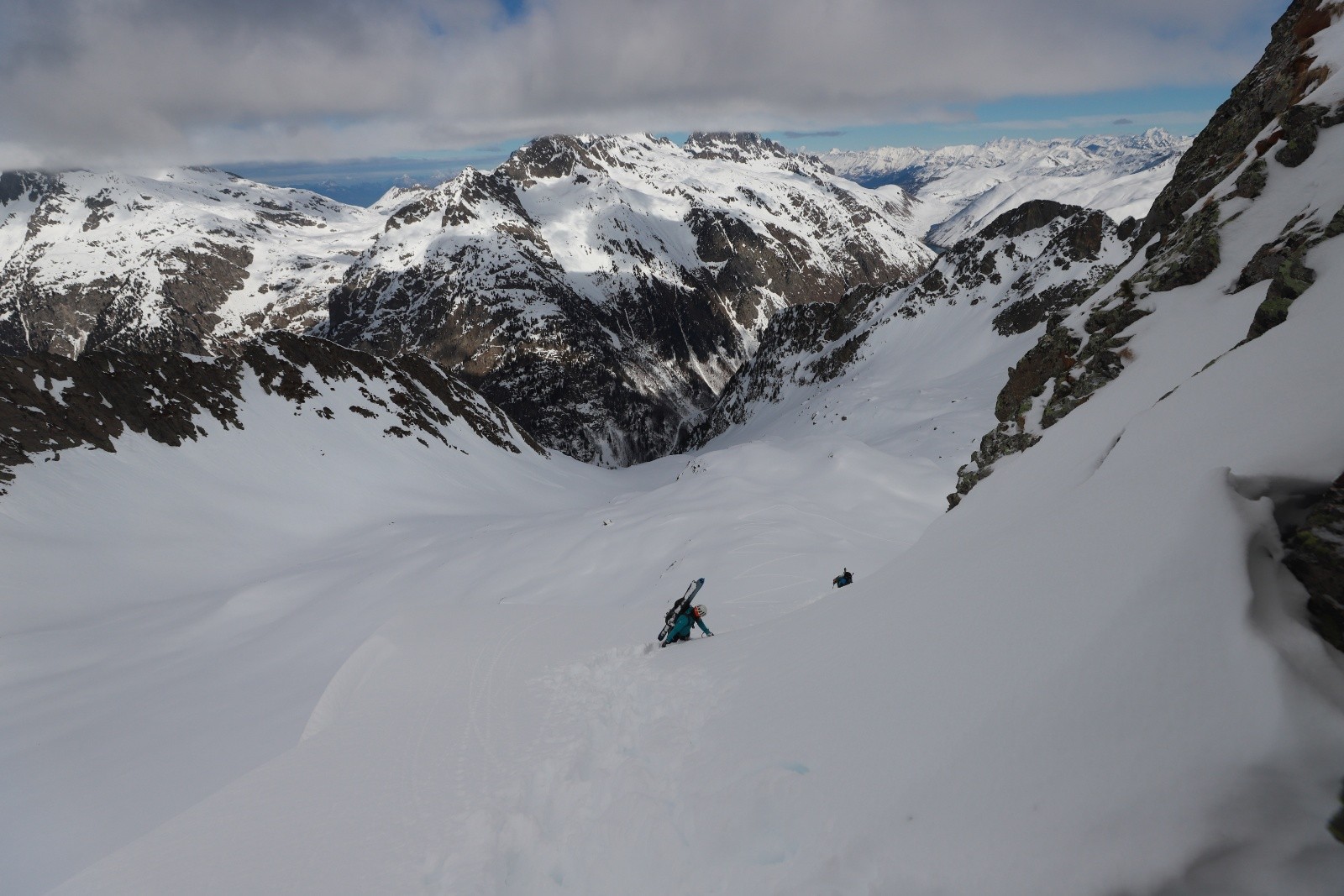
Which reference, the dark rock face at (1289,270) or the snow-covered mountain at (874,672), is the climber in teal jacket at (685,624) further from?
the dark rock face at (1289,270)

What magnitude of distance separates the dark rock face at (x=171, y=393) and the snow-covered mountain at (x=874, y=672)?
41.9ft

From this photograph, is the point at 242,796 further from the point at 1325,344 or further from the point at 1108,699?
the point at 1325,344

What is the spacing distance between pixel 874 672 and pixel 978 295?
3122 inches

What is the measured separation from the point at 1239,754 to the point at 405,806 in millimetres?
7677

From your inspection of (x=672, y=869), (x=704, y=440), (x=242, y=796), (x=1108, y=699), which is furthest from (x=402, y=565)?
(x=704, y=440)

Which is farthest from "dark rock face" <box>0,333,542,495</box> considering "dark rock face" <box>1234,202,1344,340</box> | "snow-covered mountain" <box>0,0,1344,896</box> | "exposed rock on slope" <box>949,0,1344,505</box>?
"dark rock face" <box>1234,202,1344,340</box>

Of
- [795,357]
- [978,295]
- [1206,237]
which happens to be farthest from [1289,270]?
[795,357]

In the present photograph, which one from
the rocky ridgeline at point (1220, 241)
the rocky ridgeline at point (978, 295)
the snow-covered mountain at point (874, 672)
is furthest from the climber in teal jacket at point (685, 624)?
the rocky ridgeline at point (978, 295)

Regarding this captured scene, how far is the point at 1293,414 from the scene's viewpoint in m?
3.75

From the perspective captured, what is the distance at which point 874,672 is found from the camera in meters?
5.55

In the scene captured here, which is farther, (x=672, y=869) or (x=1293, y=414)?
(x=672, y=869)

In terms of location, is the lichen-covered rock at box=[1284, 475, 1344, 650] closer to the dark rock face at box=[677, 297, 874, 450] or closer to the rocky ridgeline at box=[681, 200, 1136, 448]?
the rocky ridgeline at box=[681, 200, 1136, 448]

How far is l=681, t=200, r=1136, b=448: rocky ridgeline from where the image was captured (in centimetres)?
6375

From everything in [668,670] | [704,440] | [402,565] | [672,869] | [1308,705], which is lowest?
[704,440]
